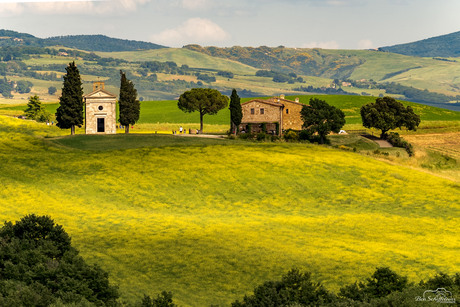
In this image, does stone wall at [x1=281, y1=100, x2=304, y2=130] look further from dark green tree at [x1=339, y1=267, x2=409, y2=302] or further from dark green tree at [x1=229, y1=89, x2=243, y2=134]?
dark green tree at [x1=339, y1=267, x2=409, y2=302]

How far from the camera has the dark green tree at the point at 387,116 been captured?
12619cm

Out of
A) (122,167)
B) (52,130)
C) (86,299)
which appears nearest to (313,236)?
(86,299)

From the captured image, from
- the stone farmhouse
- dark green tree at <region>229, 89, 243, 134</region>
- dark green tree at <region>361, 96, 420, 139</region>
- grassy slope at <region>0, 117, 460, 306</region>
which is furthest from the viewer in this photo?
dark green tree at <region>361, 96, 420, 139</region>

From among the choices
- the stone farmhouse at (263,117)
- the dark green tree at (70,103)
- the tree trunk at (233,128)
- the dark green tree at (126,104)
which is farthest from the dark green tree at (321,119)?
the dark green tree at (70,103)

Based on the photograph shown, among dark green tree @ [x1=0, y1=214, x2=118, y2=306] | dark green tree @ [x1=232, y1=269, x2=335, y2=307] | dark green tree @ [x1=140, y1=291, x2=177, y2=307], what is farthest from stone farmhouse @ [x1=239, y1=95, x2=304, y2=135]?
dark green tree @ [x1=140, y1=291, x2=177, y2=307]

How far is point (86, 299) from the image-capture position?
2283 cm

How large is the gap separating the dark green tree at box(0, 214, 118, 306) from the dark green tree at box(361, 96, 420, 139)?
106 m

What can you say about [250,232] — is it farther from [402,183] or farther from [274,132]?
[274,132]

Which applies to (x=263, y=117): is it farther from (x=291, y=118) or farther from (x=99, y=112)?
(x=99, y=112)

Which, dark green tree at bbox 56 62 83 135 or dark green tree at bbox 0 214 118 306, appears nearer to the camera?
dark green tree at bbox 0 214 118 306

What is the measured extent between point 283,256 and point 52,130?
271 ft

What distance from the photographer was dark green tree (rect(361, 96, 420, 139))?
126188 millimetres

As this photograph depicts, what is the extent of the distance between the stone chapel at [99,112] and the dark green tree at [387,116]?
55.3 metres

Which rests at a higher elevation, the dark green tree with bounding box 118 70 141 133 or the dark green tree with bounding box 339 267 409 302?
the dark green tree with bounding box 118 70 141 133
